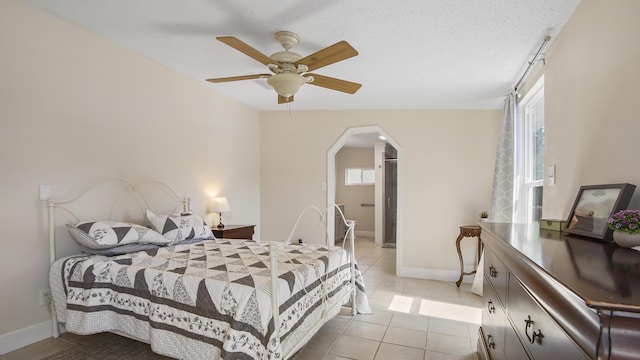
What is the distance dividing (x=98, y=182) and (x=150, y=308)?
142cm

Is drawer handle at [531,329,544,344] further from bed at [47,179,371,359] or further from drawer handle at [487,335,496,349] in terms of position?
bed at [47,179,371,359]

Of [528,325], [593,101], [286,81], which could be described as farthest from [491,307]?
[286,81]

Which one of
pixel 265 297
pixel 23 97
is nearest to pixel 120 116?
pixel 23 97

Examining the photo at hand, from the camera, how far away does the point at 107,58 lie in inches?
115

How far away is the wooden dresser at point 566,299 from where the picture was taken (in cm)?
59

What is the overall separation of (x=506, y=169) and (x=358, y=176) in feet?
17.7

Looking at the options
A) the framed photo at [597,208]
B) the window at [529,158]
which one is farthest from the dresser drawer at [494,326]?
the window at [529,158]

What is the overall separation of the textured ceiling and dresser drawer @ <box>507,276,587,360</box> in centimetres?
185

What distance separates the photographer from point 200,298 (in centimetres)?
191

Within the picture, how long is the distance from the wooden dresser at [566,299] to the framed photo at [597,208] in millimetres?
67

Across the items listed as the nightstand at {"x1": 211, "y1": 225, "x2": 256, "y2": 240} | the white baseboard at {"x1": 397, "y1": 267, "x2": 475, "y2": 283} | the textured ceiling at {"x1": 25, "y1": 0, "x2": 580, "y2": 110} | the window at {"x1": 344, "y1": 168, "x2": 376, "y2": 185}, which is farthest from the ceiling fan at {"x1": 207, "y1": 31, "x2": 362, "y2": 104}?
the window at {"x1": 344, "y1": 168, "x2": 376, "y2": 185}

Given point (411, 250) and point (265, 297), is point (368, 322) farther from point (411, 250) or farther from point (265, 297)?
point (411, 250)

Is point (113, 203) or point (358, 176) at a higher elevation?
point (358, 176)

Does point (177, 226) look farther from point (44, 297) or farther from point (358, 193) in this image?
point (358, 193)
